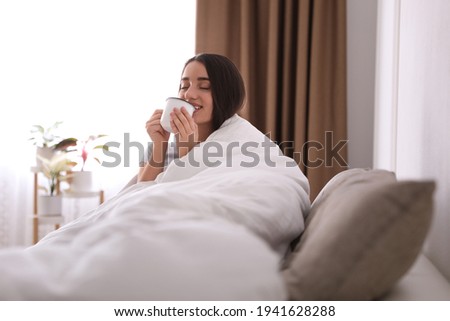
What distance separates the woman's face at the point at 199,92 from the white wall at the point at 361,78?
5.35 feet

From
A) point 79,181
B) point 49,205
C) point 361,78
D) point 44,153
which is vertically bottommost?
point 49,205

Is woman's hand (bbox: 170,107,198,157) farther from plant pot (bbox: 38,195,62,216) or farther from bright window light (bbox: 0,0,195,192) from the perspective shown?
bright window light (bbox: 0,0,195,192)

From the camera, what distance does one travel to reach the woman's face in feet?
5.50

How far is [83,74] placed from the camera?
3393 mm

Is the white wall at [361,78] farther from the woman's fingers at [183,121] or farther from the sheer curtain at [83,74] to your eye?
the woman's fingers at [183,121]

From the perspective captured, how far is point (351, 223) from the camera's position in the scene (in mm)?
720

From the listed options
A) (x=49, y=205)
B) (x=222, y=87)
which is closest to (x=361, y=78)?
(x=222, y=87)

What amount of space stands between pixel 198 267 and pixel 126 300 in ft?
0.31

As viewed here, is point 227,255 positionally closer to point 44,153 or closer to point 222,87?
point 222,87

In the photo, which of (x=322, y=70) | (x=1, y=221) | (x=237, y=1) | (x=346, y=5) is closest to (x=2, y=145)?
(x=1, y=221)

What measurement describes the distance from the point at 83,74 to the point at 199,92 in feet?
6.31

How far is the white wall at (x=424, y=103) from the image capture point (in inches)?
40.9

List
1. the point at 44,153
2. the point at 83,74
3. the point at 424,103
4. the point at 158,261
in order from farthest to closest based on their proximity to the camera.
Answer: the point at 83,74 < the point at 44,153 < the point at 424,103 < the point at 158,261

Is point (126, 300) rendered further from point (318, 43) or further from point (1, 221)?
point (1, 221)
